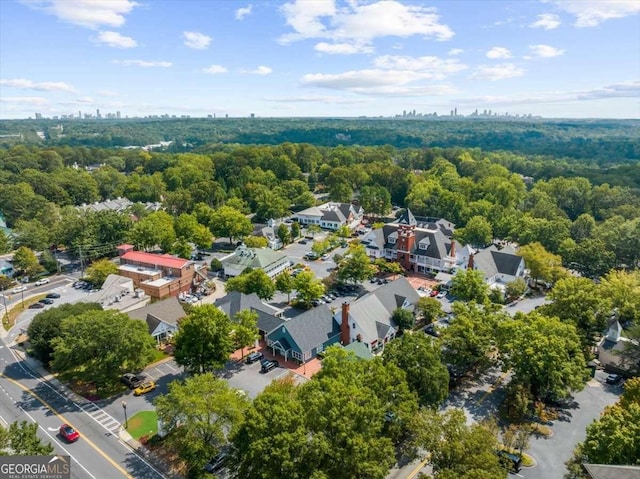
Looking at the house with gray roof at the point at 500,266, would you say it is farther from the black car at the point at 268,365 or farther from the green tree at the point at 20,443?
the green tree at the point at 20,443

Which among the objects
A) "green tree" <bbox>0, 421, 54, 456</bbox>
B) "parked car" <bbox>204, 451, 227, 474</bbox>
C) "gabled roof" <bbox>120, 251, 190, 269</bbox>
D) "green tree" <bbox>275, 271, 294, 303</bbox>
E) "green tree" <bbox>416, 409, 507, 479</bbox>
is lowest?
"parked car" <bbox>204, 451, 227, 474</bbox>

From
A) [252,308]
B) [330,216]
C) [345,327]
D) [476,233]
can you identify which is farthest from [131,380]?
[330,216]

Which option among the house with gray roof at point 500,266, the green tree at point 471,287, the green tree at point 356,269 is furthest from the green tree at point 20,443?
the house with gray roof at point 500,266

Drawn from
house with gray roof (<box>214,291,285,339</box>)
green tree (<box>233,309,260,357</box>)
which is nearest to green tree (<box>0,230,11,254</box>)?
house with gray roof (<box>214,291,285,339</box>)

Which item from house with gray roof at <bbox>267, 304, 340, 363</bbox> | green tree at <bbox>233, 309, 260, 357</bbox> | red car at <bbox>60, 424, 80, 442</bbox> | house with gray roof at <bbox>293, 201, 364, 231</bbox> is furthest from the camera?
house with gray roof at <bbox>293, 201, 364, 231</bbox>

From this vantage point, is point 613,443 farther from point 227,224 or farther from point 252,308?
point 227,224

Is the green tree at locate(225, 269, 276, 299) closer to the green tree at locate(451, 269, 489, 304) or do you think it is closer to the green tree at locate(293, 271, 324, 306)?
the green tree at locate(293, 271, 324, 306)

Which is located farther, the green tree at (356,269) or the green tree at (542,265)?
the green tree at (542,265)
